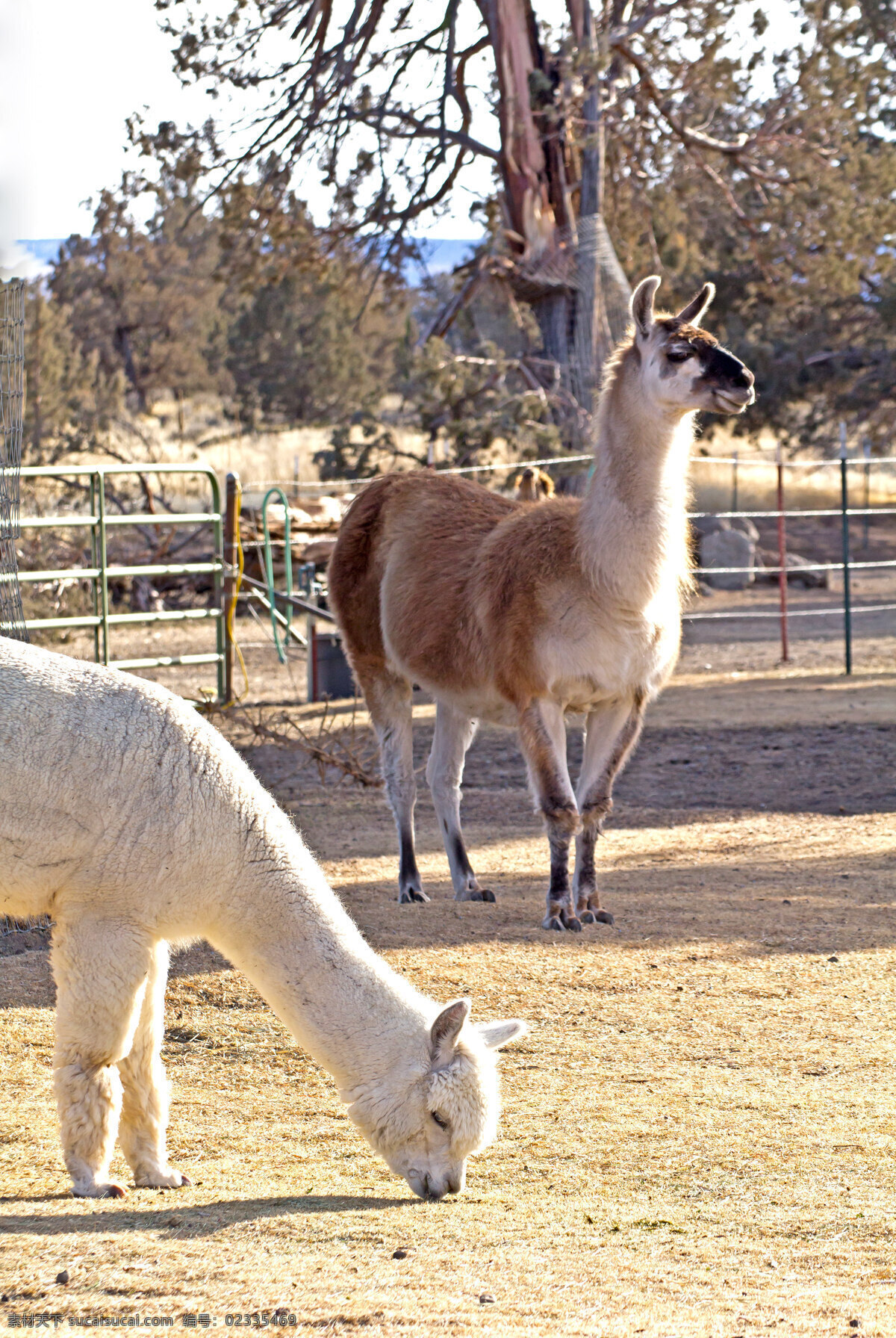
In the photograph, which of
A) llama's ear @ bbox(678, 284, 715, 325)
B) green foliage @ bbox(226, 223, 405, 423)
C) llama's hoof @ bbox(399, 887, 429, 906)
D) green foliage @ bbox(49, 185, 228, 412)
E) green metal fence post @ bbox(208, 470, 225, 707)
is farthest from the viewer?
green foliage @ bbox(49, 185, 228, 412)

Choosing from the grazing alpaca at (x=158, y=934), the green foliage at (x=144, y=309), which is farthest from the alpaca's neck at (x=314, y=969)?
the green foliage at (x=144, y=309)

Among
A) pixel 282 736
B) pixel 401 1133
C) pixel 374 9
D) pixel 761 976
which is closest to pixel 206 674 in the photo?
pixel 282 736

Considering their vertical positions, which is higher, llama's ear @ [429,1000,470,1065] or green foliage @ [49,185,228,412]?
green foliage @ [49,185,228,412]

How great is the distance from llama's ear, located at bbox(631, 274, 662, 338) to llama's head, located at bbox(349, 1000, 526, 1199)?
3395mm

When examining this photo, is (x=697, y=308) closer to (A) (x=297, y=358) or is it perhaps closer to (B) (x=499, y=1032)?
(B) (x=499, y=1032)

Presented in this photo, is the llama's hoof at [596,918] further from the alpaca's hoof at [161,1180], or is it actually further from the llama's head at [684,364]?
the alpaca's hoof at [161,1180]

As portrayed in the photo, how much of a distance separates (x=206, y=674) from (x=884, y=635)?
26.9 feet

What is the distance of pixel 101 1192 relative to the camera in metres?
3.42

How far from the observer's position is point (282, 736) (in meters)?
8.35

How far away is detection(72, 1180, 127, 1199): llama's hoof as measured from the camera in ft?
11.2

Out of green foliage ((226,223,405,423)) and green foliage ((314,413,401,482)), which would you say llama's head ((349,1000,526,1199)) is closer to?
green foliage ((314,413,401,482))

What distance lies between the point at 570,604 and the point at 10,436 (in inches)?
101

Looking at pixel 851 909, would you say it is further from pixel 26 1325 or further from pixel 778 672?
pixel 778 672

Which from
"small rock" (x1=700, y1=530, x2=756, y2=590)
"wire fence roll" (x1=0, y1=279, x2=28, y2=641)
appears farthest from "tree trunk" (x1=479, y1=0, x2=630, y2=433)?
"wire fence roll" (x1=0, y1=279, x2=28, y2=641)
